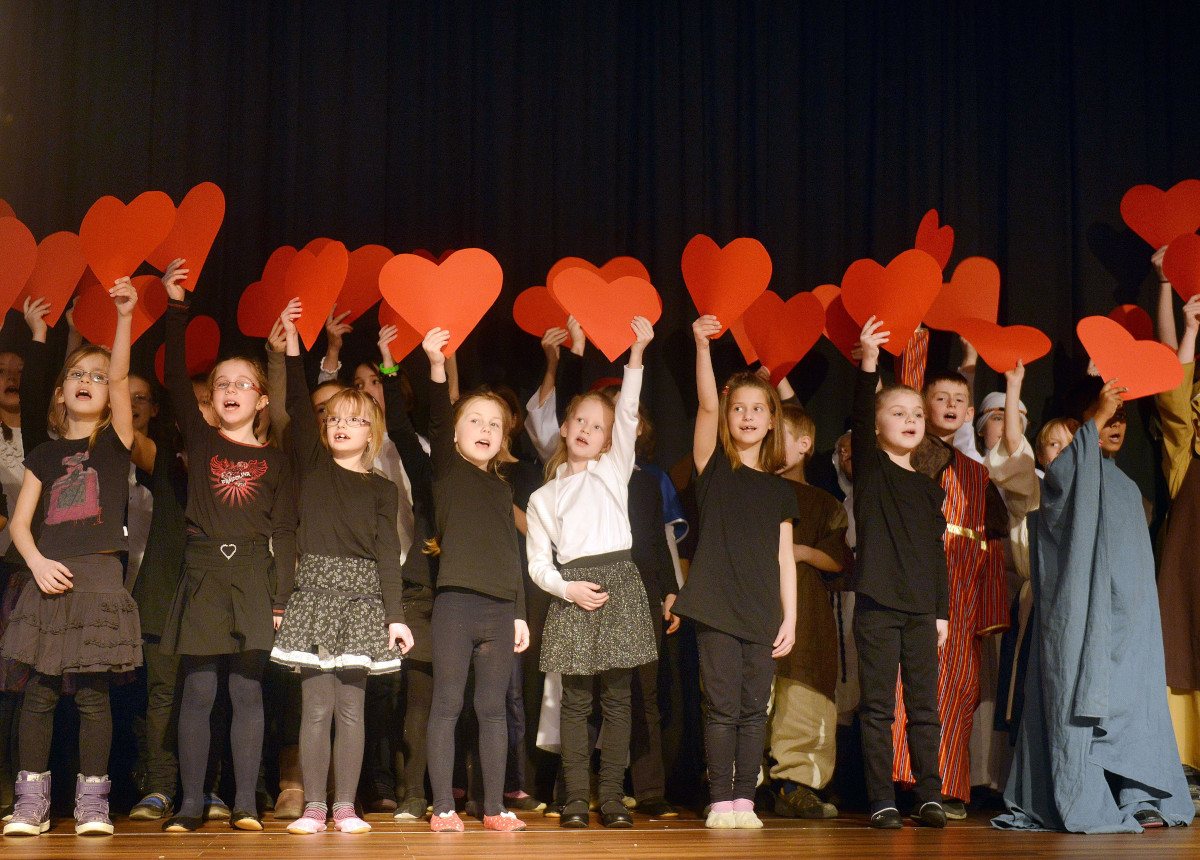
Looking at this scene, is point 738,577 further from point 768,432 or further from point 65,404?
point 65,404

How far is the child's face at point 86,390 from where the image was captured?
3.04 m

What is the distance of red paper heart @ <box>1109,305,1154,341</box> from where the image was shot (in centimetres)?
400

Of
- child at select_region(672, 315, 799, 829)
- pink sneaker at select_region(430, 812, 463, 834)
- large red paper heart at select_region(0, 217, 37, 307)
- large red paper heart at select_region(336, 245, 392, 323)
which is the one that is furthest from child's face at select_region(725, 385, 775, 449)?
large red paper heart at select_region(0, 217, 37, 307)

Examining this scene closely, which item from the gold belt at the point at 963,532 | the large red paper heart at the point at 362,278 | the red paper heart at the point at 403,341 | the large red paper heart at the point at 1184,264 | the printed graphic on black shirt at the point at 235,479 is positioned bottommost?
the gold belt at the point at 963,532

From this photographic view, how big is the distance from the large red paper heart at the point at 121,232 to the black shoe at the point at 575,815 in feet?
6.28

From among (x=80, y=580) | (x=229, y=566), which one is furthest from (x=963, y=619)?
(x=80, y=580)

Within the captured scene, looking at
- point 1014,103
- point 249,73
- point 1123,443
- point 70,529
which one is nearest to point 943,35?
point 1014,103

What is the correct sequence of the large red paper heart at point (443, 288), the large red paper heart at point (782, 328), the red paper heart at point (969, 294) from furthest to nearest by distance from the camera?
the red paper heart at point (969, 294) < the large red paper heart at point (782, 328) < the large red paper heart at point (443, 288)

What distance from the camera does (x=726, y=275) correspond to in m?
3.44

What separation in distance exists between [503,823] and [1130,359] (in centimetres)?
217

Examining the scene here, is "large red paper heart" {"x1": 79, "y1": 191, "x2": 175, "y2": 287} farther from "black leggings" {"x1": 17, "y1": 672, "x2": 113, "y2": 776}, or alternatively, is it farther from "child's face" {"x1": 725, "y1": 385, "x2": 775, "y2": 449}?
"child's face" {"x1": 725, "y1": 385, "x2": 775, "y2": 449}

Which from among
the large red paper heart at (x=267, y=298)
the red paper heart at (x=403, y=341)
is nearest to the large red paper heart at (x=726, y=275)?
the red paper heart at (x=403, y=341)

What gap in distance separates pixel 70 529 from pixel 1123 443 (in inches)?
139

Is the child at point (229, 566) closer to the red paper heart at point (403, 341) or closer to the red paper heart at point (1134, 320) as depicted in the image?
the red paper heart at point (403, 341)
